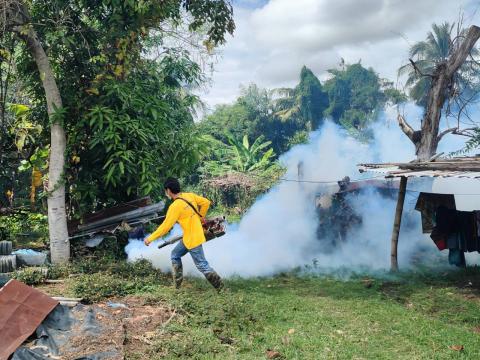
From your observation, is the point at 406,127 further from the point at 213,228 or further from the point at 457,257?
the point at 213,228

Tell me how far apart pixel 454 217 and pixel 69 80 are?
8554 mm

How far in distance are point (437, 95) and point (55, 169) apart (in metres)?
9.54

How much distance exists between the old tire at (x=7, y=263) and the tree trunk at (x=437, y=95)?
9.65 m

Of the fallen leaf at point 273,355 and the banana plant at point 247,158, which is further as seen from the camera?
the banana plant at point 247,158

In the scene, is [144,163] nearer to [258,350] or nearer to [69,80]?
[69,80]

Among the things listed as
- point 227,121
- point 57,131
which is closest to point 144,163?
point 57,131

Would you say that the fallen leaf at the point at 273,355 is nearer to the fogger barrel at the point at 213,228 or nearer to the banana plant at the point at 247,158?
the fogger barrel at the point at 213,228

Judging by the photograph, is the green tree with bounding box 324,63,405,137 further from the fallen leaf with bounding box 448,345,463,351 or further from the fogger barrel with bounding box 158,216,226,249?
the fallen leaf with bounding box 448,345,463,351

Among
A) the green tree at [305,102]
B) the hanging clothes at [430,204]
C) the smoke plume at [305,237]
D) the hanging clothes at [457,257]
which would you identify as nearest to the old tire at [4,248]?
the smoke plume at [305,237]

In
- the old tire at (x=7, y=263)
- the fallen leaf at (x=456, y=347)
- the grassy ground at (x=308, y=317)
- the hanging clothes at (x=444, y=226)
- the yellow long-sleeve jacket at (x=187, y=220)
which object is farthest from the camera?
the hanging clothes at (x=444, y=226)

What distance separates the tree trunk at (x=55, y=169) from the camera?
8.45 meters

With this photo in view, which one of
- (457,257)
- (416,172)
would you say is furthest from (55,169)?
(457,257)

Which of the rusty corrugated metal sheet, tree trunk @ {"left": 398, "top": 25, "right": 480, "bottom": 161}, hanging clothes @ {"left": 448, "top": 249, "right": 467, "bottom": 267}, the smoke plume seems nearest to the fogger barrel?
the smoke plume

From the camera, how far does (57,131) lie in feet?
28.3
